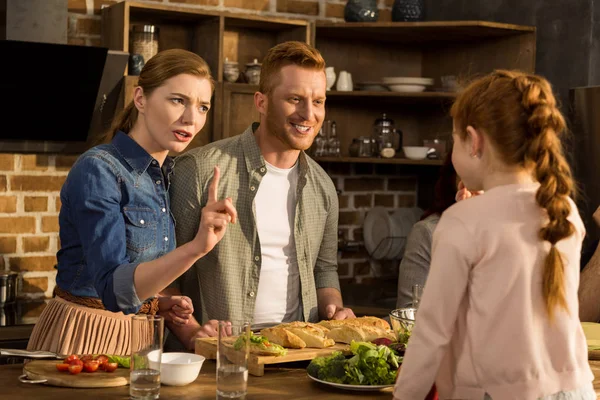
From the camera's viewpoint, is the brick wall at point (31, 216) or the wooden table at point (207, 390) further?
the brick wall at point (31, 216)

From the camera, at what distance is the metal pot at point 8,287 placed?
377 cm

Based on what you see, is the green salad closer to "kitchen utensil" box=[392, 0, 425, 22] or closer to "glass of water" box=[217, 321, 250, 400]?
"glass of water" box=[217, 321, 250, 400]

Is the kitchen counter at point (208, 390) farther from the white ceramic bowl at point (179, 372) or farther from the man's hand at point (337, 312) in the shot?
the man's hand at point (337, 312)

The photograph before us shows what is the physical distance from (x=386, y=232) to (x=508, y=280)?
3306mm

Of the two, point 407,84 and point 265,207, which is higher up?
point 407,84

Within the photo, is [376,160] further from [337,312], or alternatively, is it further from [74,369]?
[74,369]

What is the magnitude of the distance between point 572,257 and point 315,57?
1.27m

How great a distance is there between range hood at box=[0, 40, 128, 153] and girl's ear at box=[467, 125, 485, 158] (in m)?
2.41

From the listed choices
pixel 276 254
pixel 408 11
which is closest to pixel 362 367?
pixel 276 254

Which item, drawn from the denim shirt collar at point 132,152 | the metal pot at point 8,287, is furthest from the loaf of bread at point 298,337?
the metal pot at point 8,287

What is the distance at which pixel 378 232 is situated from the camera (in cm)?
492

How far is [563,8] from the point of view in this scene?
435 centimetres

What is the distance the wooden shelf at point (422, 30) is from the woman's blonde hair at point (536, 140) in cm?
283

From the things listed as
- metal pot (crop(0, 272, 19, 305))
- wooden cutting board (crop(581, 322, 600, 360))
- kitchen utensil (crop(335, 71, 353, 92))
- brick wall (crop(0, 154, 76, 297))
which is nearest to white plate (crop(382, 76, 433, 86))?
kitchen utensil (crop(335, 71, 353, 92))
